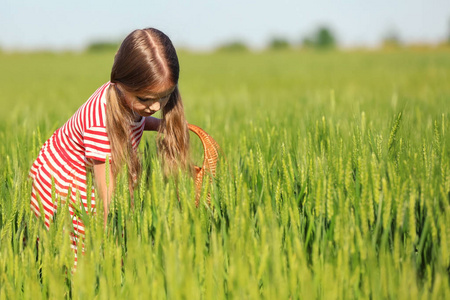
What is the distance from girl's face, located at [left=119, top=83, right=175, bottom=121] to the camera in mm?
1630

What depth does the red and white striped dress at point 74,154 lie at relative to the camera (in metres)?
1.64

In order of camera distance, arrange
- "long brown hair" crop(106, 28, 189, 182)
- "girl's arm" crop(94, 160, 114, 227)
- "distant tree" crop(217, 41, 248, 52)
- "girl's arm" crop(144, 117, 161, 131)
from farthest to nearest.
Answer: "distant tree" crop(217, 41, 248, 52)
"girl's arm" crop(144, 117, 161, 131)
"long brown hair" crop(106, 28, 189, 182)
"girl's arm" crop(94, 160, 114, 227)

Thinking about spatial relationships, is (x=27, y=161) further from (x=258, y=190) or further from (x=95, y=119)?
(x=258, y=190)

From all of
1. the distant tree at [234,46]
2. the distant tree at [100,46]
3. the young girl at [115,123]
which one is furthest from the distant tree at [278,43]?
the young girl at [115,123]

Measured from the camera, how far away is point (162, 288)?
3.59ft

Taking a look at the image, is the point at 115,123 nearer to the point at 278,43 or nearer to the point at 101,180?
the point at 101,180

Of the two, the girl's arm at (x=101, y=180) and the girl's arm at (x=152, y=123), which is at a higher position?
the girl's arm at (x=152, y=123)

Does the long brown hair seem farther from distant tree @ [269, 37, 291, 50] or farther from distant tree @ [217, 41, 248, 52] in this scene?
distant tree @ [269, 37, 291, 50]

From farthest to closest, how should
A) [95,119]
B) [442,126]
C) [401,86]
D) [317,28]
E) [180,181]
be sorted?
[317,28], [401,86], [95,119], [442,126], [180,181]

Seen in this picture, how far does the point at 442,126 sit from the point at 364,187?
48cm

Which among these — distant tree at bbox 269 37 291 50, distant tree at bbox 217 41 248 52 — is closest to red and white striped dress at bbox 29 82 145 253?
distant tree at bbox 217 41 248 52

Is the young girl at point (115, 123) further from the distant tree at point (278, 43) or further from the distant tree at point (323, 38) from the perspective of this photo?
the distant tree at point (323, 38)

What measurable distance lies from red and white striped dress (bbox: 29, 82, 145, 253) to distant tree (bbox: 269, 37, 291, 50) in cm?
3782

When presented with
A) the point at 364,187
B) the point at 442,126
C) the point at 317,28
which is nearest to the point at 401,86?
the point at 442,126
